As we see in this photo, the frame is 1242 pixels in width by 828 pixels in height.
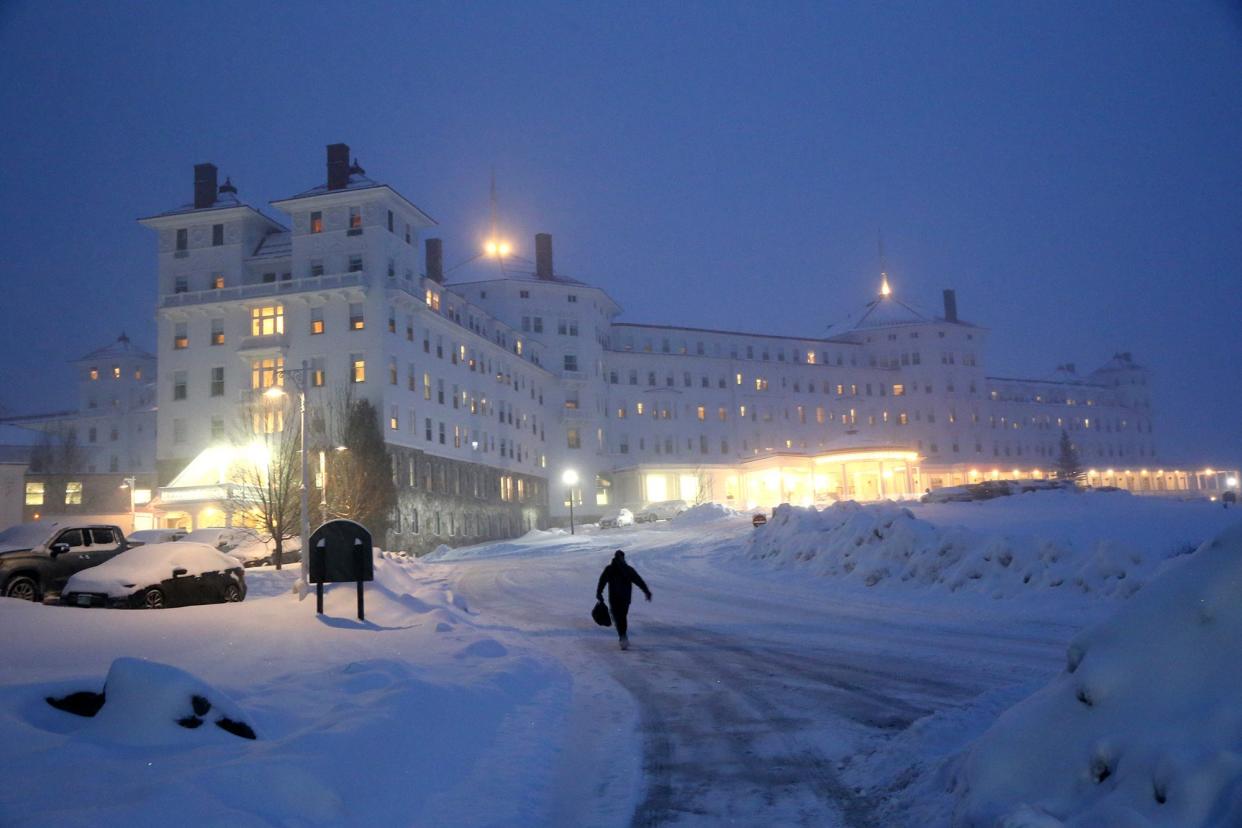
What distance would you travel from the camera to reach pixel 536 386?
3376 inches

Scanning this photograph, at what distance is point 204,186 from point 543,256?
33.7 m

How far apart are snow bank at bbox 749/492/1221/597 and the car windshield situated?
22169 mm

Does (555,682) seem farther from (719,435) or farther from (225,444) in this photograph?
(719,435)

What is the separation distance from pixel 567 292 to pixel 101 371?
2827 inches

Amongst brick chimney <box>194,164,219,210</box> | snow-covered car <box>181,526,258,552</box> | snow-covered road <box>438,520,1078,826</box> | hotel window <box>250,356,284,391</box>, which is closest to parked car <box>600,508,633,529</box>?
hotel window <box>250,356,284,391</box>

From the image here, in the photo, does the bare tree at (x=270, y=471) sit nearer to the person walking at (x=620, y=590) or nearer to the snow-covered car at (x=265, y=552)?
Answer: the snow-covered car at (x=265, y=552)

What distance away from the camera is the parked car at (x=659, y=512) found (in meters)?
72.8

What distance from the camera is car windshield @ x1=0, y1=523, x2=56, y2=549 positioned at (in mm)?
26641

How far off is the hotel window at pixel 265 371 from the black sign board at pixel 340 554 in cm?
4107

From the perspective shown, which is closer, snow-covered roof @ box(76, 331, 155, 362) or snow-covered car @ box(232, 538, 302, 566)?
snow-covered car @ box(232, 538, 302, 566)

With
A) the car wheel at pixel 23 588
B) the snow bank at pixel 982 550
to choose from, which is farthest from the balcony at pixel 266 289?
the car wheel at pixel 23 588

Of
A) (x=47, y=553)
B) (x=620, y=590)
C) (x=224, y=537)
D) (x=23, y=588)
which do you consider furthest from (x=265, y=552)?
(x=620, y=590)

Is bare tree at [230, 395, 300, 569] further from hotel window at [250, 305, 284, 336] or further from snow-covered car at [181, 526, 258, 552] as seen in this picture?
hotel window at [250, 305, 284, 336]

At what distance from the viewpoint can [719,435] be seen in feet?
337
